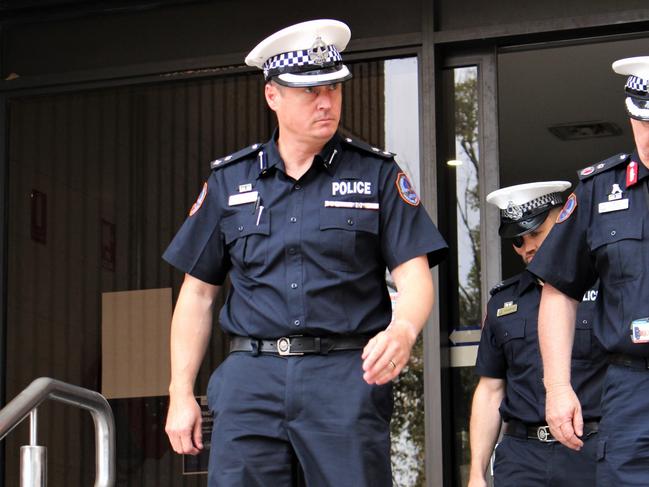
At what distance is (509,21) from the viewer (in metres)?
7.12

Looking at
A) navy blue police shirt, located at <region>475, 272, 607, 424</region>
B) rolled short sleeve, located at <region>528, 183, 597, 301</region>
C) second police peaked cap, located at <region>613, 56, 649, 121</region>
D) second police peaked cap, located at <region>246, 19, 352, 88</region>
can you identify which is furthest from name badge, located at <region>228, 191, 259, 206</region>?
navy blue police shirt, located at <region>475, 272, 607, 424</region>

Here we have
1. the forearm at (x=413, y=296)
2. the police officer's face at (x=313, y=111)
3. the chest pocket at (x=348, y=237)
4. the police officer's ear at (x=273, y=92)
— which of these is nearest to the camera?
the forearm at (x=413, y=296)

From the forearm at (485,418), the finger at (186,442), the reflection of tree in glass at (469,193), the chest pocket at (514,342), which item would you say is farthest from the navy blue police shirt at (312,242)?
the reflection of tree in glass at (469,193)

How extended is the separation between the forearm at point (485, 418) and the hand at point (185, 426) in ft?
7.29

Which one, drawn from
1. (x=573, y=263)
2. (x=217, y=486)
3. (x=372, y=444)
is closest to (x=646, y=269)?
(x=573, y=263)

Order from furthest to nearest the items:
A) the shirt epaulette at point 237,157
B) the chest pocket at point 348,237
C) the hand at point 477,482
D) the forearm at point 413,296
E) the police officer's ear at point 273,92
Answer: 1. the hand at point 477,482
2. the shirt epaulette at point 237,157
3. the police officer's ear at point 273,92
4. the chest pocket at point 348,237
5. the forearm at point 413,296

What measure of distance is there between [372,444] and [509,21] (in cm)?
338

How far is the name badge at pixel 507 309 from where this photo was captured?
21.0ft

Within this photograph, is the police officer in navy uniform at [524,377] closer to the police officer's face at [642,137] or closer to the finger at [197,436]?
the police officer's face at [642,137]

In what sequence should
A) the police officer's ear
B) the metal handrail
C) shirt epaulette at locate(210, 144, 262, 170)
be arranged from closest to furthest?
the police officer's ear
shirt epaulette at locate(210, 144, 262, 170)
the metal handrail

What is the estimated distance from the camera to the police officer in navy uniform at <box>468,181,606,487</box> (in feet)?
19.5

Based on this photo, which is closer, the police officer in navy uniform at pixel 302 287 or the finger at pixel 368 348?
the finger at pixel 368 348

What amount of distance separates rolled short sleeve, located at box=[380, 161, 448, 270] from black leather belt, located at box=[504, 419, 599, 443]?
1668 mm

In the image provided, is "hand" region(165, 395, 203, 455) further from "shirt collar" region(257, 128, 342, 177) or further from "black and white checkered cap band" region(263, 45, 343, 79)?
"black and white checkered cap band" region(263, 45, 343, 79)
